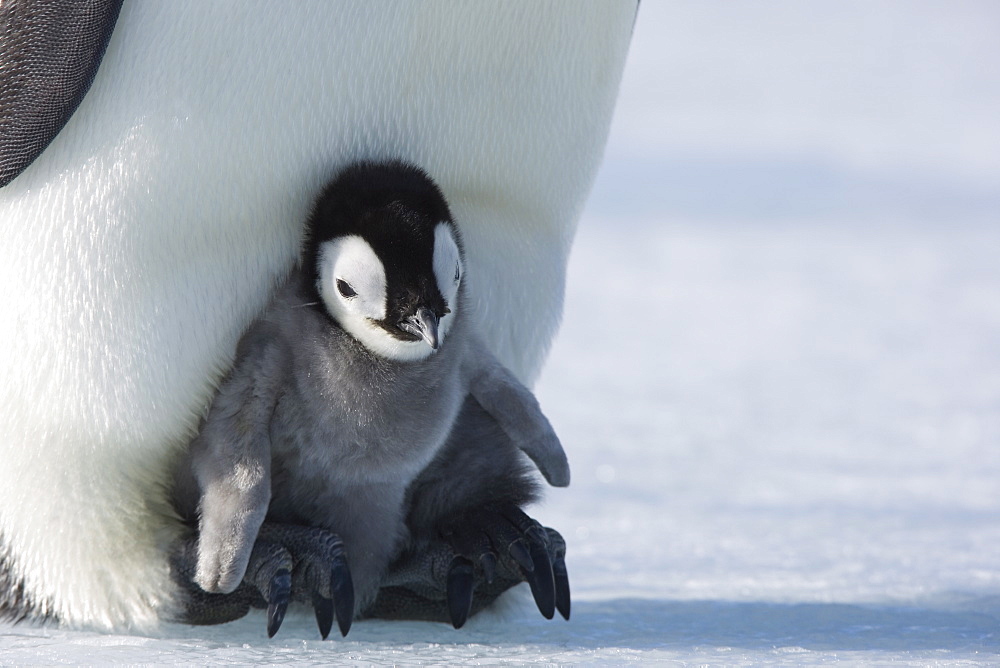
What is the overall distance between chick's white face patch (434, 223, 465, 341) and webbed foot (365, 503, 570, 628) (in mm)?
307

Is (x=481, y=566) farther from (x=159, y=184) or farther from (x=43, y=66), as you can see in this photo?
(x=43, y=66)

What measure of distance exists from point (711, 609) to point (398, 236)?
0.75 meters

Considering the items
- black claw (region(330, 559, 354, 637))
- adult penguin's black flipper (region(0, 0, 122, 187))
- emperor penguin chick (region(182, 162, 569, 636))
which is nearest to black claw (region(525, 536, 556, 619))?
emperor penguin chick (region(182, 162, 569, 636))

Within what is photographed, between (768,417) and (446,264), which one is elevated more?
(768,417)

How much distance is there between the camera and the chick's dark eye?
1501mm

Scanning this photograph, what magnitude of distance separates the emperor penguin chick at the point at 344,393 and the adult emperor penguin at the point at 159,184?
0.20 ft

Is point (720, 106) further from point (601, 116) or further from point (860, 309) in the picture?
point (601, 116)

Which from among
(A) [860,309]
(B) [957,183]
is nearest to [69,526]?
(A) [860,309]

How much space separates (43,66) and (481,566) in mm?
773

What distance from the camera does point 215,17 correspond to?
4.91 feet

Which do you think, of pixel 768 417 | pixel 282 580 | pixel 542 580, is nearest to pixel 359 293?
pixel 282 580

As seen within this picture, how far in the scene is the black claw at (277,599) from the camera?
5.09ft

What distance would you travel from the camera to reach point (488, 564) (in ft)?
5.61

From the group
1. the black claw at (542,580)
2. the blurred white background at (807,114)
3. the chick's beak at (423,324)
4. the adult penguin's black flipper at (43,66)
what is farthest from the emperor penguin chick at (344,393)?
the blurred white background at (807,114)
